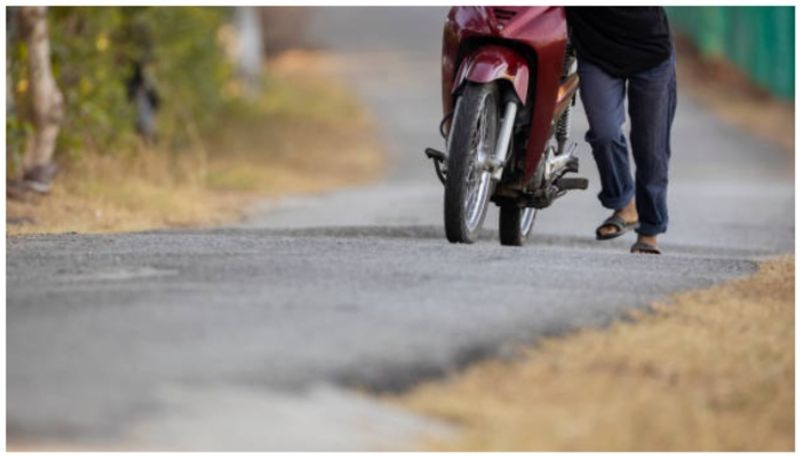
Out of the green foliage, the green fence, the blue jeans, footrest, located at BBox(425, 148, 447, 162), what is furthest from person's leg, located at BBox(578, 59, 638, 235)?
the green fence

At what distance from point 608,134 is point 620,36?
46 centimetres

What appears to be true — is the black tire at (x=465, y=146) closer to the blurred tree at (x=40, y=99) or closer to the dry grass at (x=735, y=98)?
the blurred tree at (x=40, y=99)

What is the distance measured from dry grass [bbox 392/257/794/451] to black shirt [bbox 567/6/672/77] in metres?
2.44

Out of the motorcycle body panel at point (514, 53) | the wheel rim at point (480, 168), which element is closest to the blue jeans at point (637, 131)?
→ the motorcycle body panel at point (514, 53)

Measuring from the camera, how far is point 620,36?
26.6 feet

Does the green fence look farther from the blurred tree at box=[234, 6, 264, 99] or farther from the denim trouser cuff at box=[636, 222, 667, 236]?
the denim trouser cuff at box=[636, 222, 667, 236]

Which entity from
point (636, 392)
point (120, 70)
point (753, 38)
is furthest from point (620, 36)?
point (753, 38)

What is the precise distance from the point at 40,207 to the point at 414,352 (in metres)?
6.38

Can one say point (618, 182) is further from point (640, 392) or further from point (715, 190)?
point (715, 190)

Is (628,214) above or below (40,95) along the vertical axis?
above

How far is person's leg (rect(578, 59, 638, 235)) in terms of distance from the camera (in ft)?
26.9

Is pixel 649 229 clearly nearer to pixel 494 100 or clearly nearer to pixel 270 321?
pixel 494 100

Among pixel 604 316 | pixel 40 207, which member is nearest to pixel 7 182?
pixel 40 207

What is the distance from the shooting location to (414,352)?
5.02m
